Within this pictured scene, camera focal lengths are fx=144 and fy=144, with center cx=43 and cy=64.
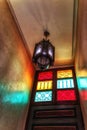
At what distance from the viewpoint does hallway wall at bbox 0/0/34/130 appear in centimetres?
237

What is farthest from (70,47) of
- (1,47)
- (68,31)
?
(1,47)

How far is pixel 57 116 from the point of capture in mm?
2896

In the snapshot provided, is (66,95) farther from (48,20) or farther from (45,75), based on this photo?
(48,20)

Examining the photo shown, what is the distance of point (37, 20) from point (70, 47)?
114 cm

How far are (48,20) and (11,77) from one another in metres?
1.53

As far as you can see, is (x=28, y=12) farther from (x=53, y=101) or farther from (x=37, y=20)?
(x=53, y=101)

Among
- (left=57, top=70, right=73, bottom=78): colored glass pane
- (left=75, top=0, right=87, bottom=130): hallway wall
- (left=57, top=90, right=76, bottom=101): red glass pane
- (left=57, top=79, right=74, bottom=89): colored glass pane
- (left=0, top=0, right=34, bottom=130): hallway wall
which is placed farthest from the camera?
(left=57, top=70, right=73, bottom=78): colored glass pane

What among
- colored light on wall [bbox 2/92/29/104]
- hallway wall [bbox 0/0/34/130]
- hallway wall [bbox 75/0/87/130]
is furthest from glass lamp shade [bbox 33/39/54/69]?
colored light on wall [bbox 2/92/29/104]

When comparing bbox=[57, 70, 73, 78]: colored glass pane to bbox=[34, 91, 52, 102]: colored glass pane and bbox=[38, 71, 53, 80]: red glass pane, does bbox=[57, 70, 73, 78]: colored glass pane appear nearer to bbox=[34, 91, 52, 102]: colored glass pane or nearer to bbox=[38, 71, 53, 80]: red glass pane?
bbox=[38, 71, 53, 80]: red glass pane

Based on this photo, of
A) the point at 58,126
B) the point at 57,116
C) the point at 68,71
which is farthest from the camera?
the point at 68,71

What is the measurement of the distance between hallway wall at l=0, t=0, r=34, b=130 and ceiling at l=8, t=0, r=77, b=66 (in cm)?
26

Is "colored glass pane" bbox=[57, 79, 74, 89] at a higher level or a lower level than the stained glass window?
lower

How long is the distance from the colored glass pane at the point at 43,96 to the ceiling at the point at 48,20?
47.5 inches

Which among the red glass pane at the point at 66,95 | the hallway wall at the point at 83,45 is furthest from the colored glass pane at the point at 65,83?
the hallway wall at the point at 83,45
